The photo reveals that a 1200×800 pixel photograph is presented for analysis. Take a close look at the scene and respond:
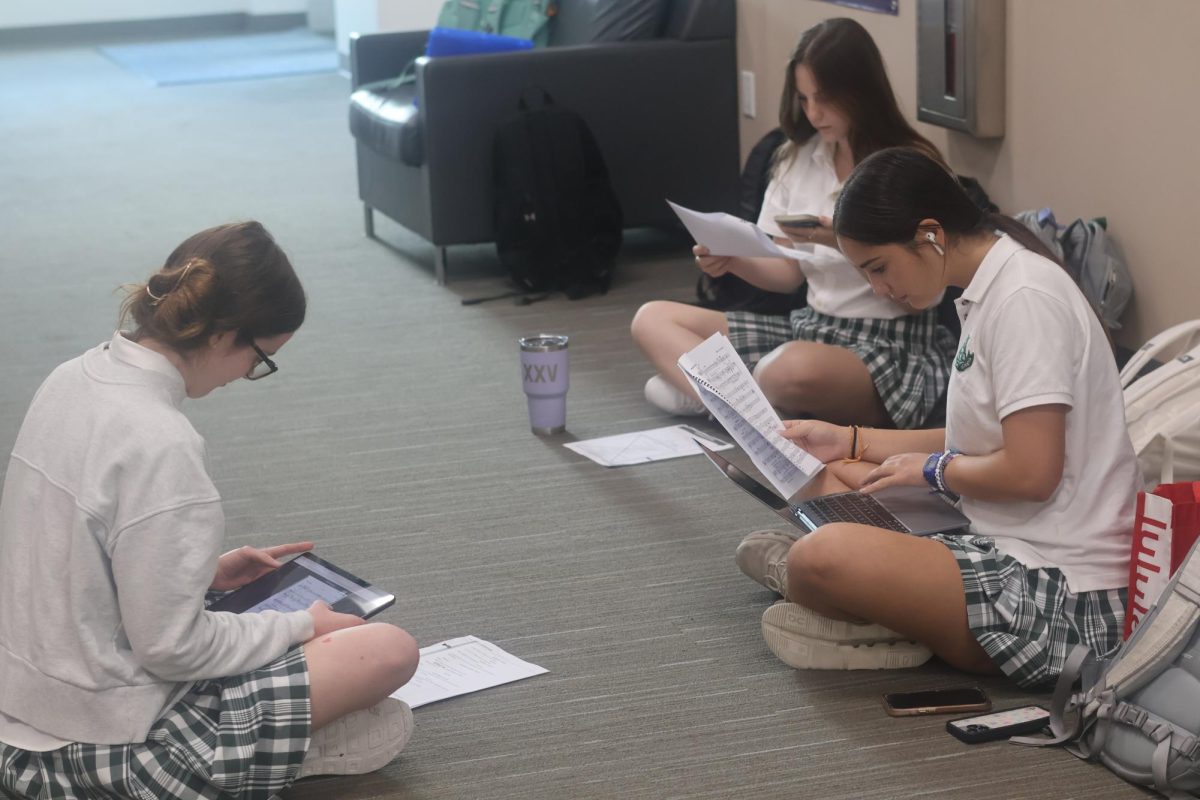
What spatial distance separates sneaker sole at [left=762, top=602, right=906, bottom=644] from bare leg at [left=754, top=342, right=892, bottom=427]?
94cm

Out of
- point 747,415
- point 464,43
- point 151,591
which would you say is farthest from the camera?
point 464,43

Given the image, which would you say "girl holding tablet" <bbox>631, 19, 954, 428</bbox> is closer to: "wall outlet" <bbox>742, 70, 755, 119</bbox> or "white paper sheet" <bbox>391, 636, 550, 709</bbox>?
"white paper sheet" <bbox>391, 636, 550, 709</bbox>

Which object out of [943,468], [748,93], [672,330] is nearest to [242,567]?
[943,468]

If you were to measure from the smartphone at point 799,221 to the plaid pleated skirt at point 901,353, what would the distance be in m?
0.25

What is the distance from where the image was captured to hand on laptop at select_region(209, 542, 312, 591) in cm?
193

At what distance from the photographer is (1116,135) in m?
3.10

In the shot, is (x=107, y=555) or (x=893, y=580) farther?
(x=893, y=580)

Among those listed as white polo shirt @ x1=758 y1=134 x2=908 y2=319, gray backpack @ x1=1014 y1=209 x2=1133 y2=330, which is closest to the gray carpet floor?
white polo shirt @ x1=758 y1=134 x2=908 y2=319

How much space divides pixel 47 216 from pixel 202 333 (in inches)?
170

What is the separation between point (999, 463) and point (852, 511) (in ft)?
0.90

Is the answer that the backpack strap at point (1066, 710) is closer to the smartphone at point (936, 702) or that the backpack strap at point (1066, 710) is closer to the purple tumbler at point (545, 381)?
the smartphone at point (936, 702)

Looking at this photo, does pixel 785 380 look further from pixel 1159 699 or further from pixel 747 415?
pixel 1159 699

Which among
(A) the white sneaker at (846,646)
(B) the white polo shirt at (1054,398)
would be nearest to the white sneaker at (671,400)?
(A) the white sneaker at (846,646)

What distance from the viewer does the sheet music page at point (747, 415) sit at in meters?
2.27
